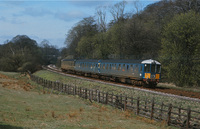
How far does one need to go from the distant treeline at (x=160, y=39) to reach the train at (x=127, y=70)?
20.0ft

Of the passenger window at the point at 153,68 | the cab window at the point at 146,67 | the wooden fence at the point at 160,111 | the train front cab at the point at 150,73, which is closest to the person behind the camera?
the wooden fence at the point at 160,111

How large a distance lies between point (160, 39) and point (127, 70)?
18915 mm

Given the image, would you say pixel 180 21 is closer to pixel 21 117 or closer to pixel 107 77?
pixel 107 77

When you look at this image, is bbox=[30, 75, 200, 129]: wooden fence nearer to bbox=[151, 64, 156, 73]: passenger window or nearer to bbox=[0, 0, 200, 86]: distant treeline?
bbox=[151, 64, 156, 73]: passenger window

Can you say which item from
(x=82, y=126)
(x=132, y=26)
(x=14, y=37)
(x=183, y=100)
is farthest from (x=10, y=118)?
(x=14, y=37)

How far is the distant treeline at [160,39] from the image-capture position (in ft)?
111

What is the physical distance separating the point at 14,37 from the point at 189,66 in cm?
8715

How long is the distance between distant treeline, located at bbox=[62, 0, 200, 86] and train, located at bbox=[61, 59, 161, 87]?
6088 millimetres

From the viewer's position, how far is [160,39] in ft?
157

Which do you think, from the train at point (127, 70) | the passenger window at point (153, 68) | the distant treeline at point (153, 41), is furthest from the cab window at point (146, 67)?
the distant treeline at point (153, 41)

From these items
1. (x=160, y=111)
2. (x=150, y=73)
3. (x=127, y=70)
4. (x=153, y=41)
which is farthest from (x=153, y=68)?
(x=153, y=41)

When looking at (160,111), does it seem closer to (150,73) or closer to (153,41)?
(150,73)

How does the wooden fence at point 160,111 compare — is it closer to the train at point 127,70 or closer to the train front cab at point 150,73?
the train front cab at point 150,73

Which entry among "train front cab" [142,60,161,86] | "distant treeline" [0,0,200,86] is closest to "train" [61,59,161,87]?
"train front cab" [142,60,161,86]
